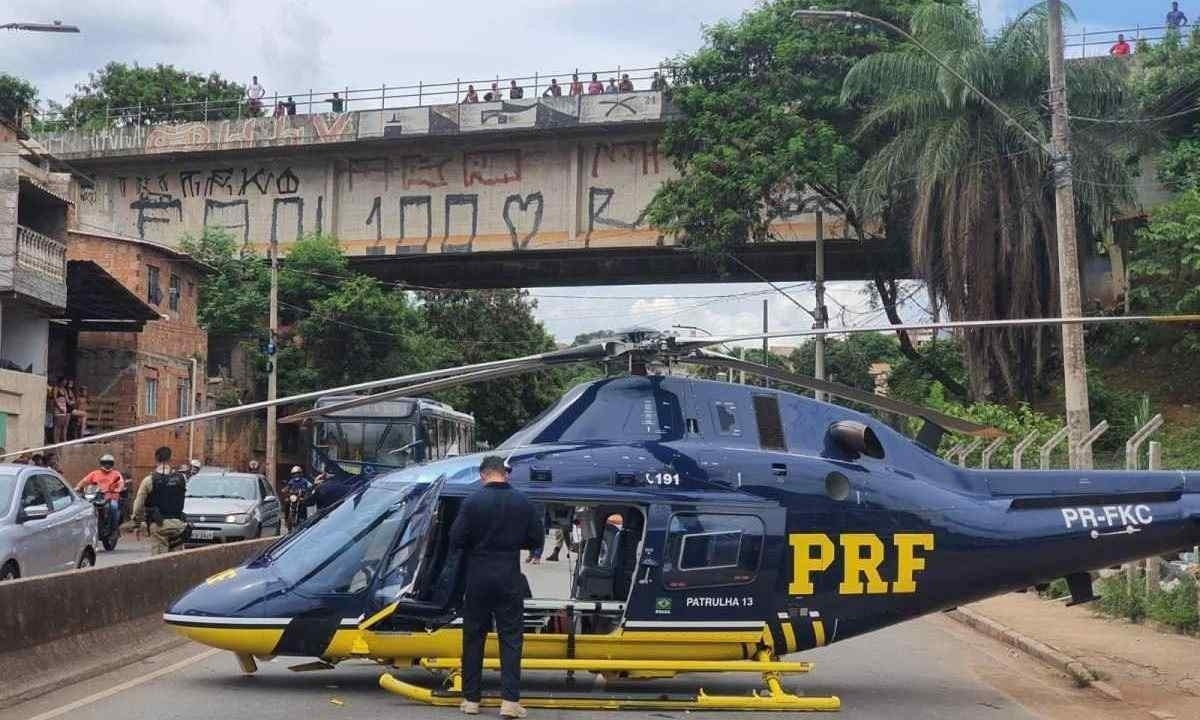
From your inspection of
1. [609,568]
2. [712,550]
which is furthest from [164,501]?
[712,550]

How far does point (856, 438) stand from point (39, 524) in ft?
28.3

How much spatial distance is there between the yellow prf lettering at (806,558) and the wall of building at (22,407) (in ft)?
85.6

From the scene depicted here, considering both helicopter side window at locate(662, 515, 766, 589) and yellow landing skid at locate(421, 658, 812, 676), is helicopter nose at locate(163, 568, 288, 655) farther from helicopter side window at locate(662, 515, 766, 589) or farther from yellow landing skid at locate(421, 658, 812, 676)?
helicopter side window at locate(662, 515, 766, 589)

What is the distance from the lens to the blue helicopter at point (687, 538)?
10.3m

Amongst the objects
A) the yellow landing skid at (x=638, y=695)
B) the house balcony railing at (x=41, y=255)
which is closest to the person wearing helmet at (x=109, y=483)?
the house balcony railing at (x=41, y=255)

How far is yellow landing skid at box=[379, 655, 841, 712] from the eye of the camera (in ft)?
32.9

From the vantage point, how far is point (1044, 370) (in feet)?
118

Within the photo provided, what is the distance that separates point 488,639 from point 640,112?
1179 inches

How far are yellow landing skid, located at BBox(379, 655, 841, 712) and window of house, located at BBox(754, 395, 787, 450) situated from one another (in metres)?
1.73

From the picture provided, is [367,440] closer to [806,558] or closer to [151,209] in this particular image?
[151,209]

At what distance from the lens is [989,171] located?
33844 mm

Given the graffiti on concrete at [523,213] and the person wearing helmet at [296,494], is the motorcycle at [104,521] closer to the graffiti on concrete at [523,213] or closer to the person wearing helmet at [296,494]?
the person wearing helmet at [296,494]

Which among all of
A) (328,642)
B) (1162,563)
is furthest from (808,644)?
(1162,563)

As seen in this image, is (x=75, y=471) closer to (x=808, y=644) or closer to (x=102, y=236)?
(x=102, y=236)
